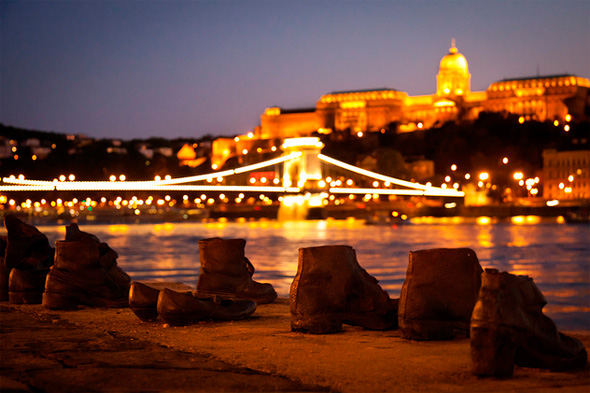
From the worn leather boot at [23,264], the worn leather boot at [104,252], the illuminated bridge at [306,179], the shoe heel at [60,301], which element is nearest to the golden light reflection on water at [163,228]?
the illuminated bridge at [306,179]

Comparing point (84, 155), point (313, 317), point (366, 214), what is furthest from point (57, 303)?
point (84, 155)

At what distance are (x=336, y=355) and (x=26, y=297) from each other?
4.04 m

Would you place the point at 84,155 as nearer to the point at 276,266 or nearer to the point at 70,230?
the point at 276,266

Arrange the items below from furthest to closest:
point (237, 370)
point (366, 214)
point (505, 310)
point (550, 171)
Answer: point (550, 171)
point (366, 214)
point (237, 370)
point (505, 310)

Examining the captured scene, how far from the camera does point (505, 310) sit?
4.36m

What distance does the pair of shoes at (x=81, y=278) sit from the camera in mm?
Answer: 7625

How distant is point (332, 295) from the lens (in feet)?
19.1

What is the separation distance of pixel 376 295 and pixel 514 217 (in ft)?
211

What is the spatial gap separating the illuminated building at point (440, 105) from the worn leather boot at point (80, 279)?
106 metres

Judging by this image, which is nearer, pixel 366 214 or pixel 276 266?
pixel 276 266

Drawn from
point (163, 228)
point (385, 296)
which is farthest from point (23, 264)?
point (163, 228)

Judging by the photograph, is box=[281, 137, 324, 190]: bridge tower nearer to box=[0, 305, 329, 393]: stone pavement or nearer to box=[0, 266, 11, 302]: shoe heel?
box=[0, 266, 11, 302]: shoe heel

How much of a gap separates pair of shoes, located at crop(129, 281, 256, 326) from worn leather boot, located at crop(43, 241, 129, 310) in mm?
1146

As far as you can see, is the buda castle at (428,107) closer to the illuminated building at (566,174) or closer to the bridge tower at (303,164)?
the illuminated building at (566,174)
